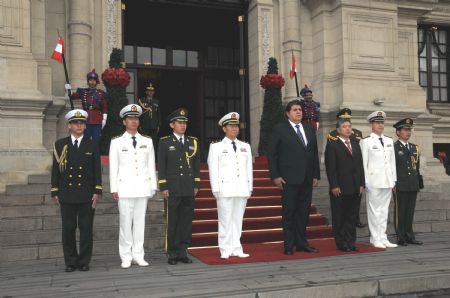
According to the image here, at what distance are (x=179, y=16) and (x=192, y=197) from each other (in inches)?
357

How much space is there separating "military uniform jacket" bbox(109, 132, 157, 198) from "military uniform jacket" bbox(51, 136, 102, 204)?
234mm

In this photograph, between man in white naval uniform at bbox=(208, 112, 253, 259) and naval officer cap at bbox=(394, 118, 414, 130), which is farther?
naval officer cap at bbox=(394, 118, 414, 130)

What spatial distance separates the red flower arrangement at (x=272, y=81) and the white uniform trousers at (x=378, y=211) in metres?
5.02

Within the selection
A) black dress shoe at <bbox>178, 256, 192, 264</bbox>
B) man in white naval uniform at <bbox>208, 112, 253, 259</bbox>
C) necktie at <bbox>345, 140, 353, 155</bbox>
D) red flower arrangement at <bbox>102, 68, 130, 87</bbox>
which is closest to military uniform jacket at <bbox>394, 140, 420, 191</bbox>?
necktie at <bbox>345, 140, 353, 155</bbox>

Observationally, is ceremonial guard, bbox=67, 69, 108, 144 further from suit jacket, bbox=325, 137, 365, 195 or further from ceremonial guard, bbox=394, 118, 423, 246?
ceremonial guard, bbox=394, 118, 423, 246

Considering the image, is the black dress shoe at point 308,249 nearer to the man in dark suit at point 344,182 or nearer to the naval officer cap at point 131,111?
the man in dark suit at point 344,182

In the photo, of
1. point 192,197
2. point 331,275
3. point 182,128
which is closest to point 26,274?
point 192,197

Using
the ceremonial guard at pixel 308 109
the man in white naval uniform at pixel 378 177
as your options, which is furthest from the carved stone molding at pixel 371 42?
the man in white naval uniform at pixel 378 177

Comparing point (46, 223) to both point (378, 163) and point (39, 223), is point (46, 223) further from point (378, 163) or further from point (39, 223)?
point (378, 163)

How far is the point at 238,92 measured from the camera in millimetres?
15047

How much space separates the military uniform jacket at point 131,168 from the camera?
A: 674cm

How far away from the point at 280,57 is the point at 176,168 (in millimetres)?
7591

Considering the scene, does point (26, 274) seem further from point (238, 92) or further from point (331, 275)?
point (238, 92)

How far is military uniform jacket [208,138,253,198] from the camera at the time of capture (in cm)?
721
